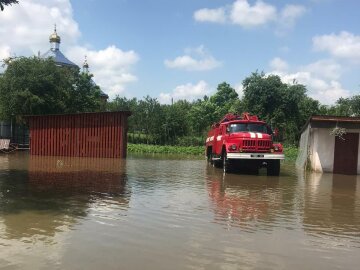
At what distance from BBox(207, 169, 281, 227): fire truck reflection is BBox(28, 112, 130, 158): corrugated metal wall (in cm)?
1247

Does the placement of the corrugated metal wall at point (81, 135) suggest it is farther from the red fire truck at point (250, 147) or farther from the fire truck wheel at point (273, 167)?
the fire truck wheel at point (273, 167)

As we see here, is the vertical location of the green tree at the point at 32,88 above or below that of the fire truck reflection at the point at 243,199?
above

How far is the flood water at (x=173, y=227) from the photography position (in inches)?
221

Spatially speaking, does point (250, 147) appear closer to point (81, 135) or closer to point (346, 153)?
point (346, 153)

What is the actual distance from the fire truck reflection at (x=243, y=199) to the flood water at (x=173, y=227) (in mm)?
27

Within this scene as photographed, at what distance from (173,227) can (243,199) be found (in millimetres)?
3880

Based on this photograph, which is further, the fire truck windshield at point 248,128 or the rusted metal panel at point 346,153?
the rusted metal panel at point 346,153

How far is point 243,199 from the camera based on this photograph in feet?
35.9

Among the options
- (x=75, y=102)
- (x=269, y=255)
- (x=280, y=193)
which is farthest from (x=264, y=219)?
(x=75, y=102)

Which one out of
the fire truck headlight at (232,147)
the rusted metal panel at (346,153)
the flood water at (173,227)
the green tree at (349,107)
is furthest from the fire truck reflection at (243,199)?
the green tree at (349,107)

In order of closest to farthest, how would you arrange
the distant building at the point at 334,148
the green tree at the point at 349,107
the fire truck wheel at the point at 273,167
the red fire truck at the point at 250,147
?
the red fire truck at the point at 250,147, the fire truck wheel at the point at 273,167, the distant building at the point at 334,148, the green tree at the point at 349,107

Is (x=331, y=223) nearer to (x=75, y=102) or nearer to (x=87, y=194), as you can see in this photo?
(x=87, y=194)

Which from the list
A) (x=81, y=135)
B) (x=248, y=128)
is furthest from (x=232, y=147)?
(x=81, y=135)

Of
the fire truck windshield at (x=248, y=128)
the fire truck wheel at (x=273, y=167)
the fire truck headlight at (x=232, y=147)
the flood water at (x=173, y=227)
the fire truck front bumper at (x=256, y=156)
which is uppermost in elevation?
the fire truck windshield at (x=248, y=128)
